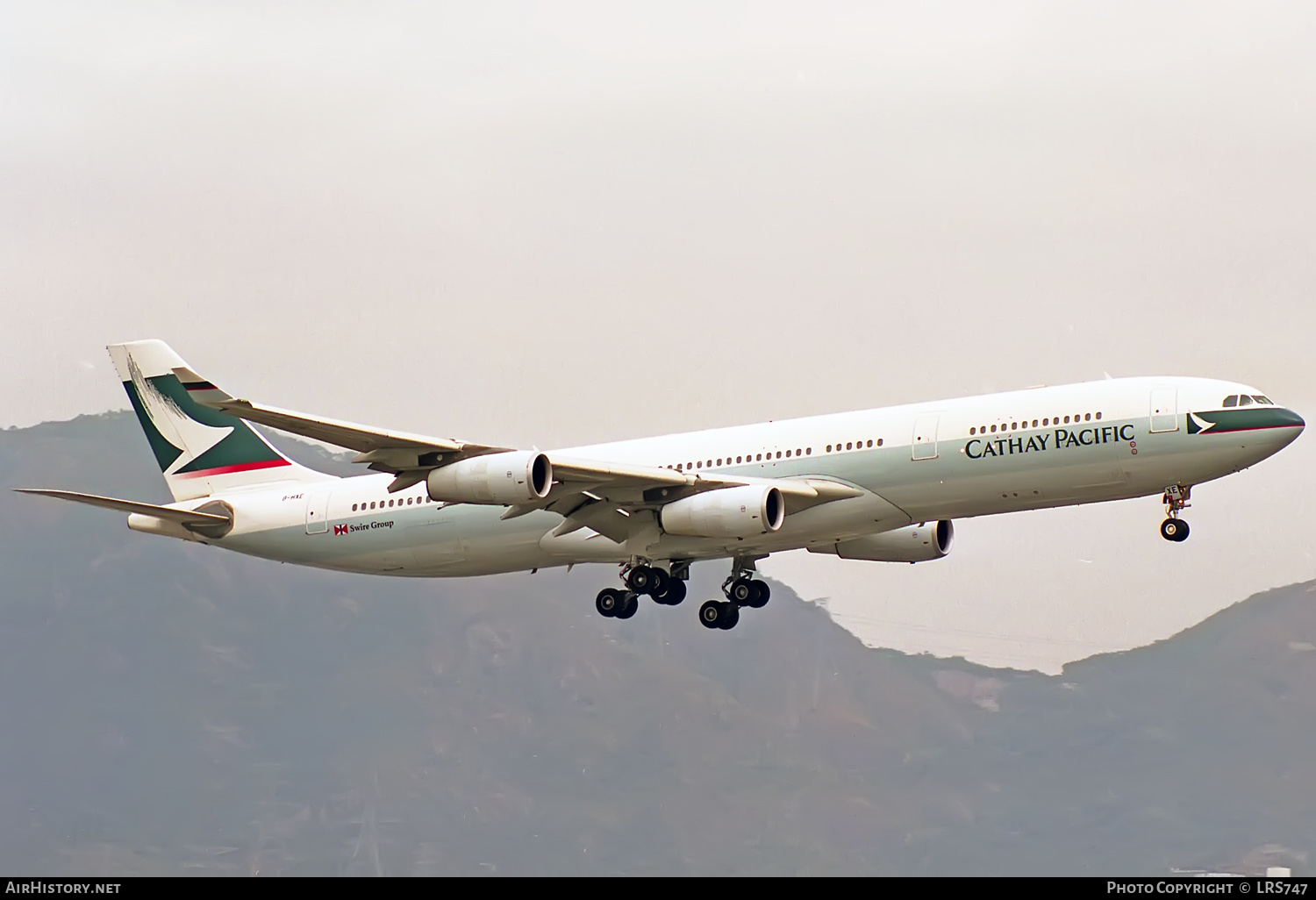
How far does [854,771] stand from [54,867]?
44.3 m

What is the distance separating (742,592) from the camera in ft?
168

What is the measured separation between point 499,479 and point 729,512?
19.6 ft

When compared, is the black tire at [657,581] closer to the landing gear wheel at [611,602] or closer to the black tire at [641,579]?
the black tire at [641,579]

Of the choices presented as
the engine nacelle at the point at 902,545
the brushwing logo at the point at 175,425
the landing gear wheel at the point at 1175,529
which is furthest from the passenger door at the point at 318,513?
the landing gear wheel at the point at 1175,529

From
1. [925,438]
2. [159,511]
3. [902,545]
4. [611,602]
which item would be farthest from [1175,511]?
[159,511]

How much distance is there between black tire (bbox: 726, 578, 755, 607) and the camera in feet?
168

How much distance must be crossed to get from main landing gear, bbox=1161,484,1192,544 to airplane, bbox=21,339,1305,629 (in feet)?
0.17

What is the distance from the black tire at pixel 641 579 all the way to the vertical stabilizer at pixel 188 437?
11.0 metres

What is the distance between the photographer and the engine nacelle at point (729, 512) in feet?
145

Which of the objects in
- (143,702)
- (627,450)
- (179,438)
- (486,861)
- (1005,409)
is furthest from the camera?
(143,702)

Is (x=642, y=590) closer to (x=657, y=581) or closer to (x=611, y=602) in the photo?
(x=657, y=581)

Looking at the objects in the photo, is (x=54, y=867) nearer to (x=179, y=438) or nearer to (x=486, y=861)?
(x=486, y=861)
